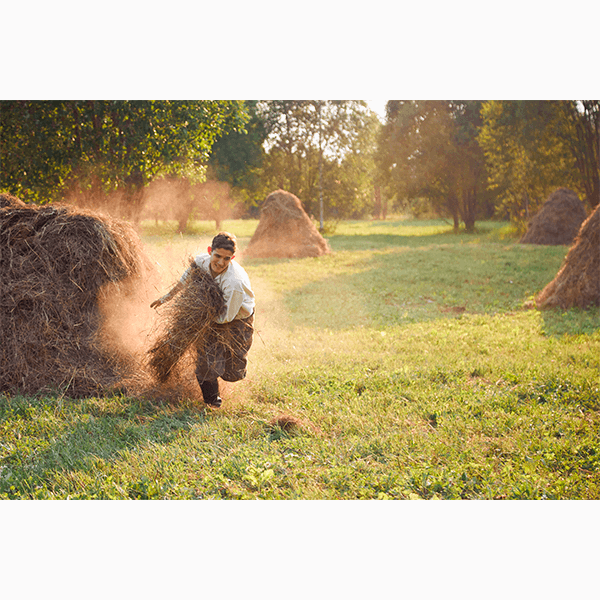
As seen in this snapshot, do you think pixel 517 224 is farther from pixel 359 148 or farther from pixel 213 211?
pixel 213 211

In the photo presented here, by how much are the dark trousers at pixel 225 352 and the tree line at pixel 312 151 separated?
5259mm

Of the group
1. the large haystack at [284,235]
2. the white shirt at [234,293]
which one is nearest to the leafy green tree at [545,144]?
the large haystack at [284,235]

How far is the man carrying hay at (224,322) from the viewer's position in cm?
433

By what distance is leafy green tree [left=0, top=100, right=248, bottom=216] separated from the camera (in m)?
8.12

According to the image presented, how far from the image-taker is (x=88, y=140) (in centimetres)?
855

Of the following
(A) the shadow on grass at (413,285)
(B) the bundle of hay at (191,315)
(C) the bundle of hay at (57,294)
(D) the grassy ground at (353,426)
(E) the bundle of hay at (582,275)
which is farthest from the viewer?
(A) the shadow on grass at (413,285)

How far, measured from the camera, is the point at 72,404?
460cm

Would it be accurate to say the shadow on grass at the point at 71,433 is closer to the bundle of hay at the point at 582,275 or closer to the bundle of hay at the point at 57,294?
the bundle of hay at the point at 57,294

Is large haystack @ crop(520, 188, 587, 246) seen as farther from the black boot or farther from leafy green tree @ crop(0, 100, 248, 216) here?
the black boot

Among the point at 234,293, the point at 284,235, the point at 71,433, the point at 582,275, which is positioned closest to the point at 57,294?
the point at 71,433

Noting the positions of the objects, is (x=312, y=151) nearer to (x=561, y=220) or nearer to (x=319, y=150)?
(x=319, y=150)

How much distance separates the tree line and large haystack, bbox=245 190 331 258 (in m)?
3.25

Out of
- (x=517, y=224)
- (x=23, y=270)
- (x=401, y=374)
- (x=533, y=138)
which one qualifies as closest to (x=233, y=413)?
(x=401, y=374)

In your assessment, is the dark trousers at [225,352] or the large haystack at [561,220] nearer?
the dark trousers at [225,352]
